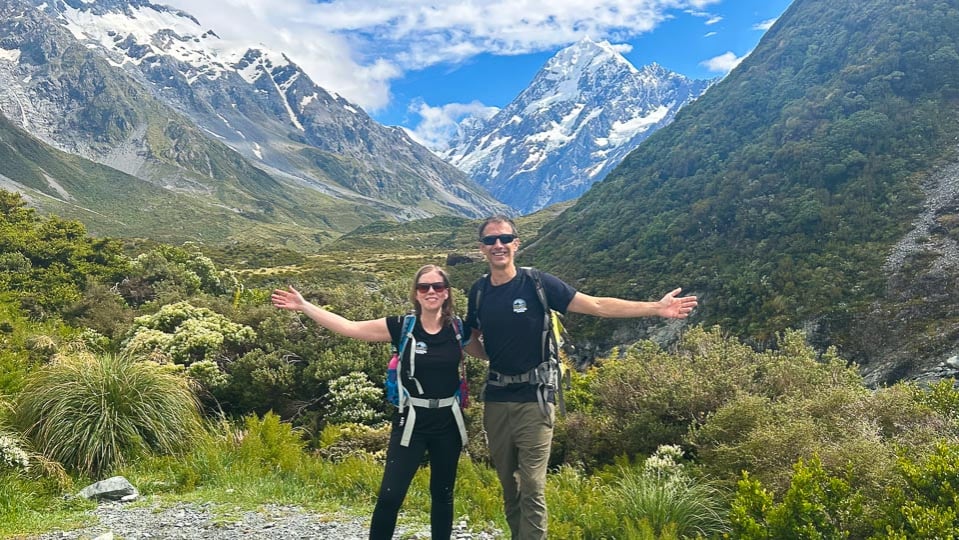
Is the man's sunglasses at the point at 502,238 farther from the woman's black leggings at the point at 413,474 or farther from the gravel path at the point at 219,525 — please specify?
the gravel path at the point at 219,525

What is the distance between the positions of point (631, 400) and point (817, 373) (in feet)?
7.78

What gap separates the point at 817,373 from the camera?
7.14 m

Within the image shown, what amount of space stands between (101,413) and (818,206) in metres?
34.0

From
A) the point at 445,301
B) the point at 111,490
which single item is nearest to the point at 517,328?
the point at 445,301

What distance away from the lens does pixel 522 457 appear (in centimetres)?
396

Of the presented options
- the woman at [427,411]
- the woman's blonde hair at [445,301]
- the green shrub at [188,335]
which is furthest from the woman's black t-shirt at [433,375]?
the green shrub at [188,335]

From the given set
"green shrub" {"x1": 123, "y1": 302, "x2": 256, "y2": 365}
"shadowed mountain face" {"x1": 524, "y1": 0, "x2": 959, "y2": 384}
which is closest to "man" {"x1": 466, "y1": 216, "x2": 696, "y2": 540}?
"green shrub" {"x1": 123, "y1": 302, "x2": 256, "y2": 365}

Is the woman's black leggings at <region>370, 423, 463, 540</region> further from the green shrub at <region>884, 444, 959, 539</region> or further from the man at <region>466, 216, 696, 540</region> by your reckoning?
the green shrub at <region>884, 444, 959, 539</region>

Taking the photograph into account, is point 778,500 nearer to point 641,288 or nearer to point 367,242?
point 641,288

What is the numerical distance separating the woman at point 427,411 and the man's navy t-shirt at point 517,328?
27 cm

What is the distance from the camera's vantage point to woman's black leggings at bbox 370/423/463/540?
12.6 ft

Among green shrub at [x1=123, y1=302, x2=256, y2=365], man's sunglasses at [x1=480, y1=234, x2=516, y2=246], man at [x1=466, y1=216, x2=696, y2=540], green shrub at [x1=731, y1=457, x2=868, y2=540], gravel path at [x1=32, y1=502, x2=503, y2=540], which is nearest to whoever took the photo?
green shrub at [x1=731, y1=457, x2=868, y2=540]

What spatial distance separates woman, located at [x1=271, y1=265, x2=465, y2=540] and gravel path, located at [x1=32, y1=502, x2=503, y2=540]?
3.61 ft

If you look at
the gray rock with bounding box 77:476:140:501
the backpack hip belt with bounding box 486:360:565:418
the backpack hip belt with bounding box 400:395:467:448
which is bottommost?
the gray rock with bounding box 77:476:140:501
